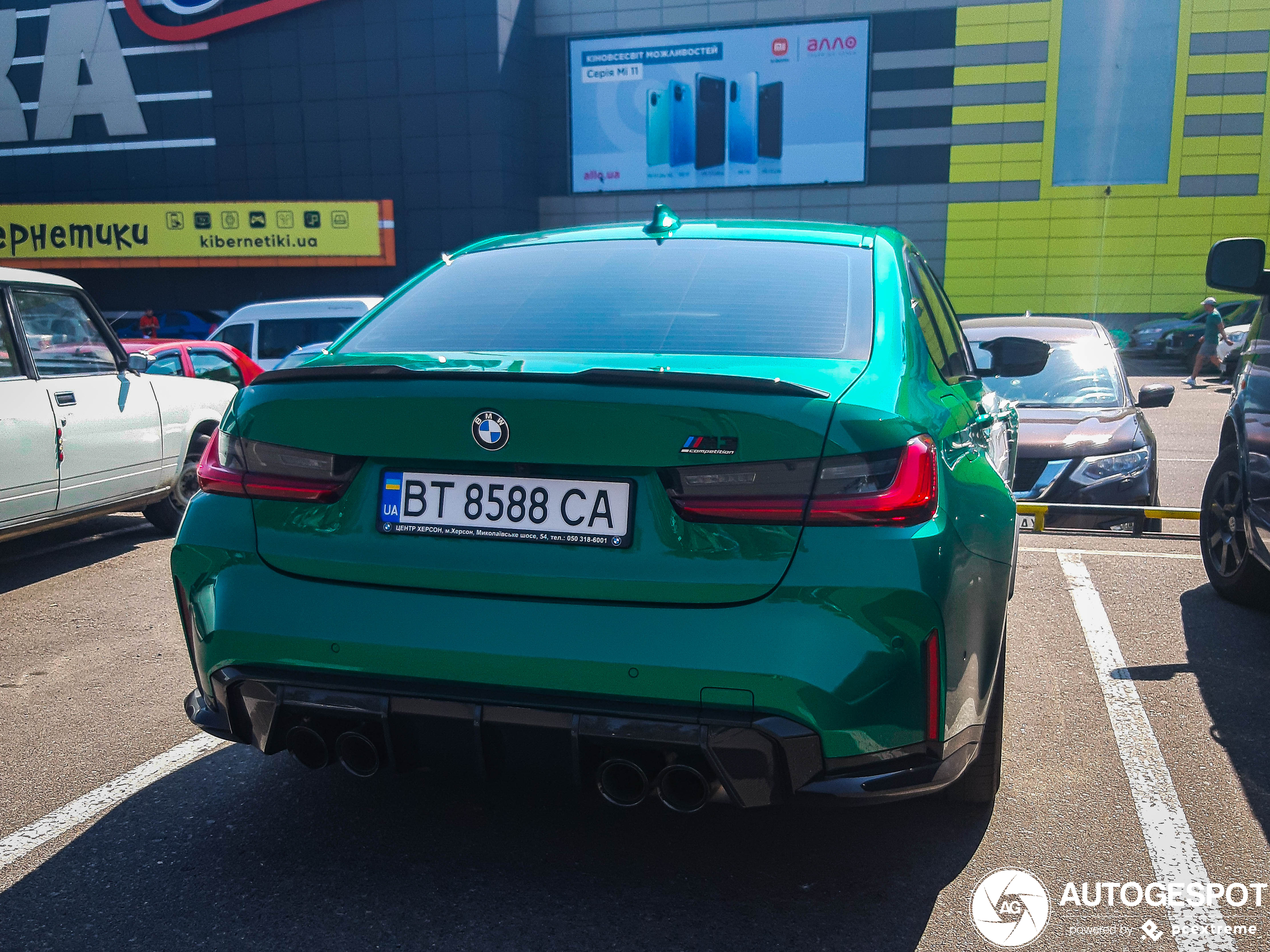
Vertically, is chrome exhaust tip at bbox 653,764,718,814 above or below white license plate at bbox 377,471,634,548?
below

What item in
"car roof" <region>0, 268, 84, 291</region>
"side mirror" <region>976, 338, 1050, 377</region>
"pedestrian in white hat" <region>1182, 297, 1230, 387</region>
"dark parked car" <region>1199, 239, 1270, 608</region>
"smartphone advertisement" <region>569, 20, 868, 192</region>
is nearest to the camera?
"side mirror" <region>976, 338, 1050, 377</region>

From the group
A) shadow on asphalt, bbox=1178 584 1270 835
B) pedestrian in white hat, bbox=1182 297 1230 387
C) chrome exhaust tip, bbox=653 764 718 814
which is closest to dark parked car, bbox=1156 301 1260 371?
pedestrian in white hat, bbox=1182 297 1230 387

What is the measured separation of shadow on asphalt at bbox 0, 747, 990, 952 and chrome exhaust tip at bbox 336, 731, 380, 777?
1.13 feet

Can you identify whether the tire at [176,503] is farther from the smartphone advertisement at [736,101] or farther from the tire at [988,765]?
the smartphone advertisement at [736,101]

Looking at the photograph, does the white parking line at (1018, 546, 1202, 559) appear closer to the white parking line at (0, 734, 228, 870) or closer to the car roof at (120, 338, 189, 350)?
the white parking line at (0, 734, 228, 870)

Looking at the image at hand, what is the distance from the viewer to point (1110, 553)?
21.4ft

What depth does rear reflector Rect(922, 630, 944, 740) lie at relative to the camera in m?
2.17

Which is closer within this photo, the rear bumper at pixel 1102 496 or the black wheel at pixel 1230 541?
the black wheel at pixel 1230 541

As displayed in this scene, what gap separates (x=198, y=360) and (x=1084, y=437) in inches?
306

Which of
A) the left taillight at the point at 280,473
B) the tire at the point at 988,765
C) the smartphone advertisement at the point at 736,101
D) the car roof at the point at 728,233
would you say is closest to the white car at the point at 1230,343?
the smartphone advertisement at the point at 736,101

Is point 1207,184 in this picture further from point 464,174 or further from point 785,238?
point 785,238

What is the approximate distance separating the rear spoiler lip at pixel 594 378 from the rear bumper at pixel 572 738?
2.16 ft

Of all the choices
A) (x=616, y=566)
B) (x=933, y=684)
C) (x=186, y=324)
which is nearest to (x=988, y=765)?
(x=933, y=684)

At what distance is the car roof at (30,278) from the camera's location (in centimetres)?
587
